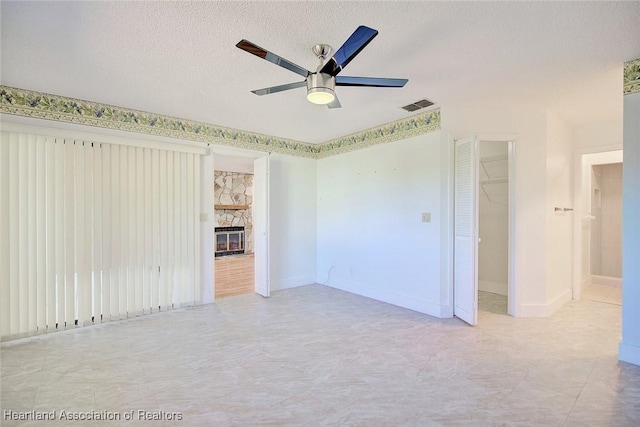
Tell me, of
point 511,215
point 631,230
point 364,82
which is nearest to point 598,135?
point 511,215

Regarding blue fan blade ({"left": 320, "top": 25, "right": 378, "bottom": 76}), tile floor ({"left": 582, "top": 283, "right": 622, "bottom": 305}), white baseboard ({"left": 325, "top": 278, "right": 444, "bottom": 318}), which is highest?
blue fan blade ({"left": 320, "top": 25, "right": 378, "bottom": 76})

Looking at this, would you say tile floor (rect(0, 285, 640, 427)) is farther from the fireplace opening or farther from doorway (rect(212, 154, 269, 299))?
the fireplace opening

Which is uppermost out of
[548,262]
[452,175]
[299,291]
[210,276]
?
[452,175]

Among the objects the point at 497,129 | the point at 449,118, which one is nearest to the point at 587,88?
the point at 497,129

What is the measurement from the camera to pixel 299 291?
4.80 m

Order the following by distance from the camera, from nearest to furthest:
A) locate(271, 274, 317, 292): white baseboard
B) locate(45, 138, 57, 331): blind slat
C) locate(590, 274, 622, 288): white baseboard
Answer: locate(45, 138, 57, 331): blind slat
locate(271, 274, 317, 292): white baseboard
locate(590, 274, 622, 288): white baseboard

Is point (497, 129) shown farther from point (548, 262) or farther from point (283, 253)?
point (283, 253)

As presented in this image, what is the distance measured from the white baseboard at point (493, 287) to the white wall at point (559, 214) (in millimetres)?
722

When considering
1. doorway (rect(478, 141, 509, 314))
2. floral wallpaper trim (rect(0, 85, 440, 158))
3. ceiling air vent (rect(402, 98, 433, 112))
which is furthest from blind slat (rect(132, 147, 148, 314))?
doorway (rect(478, 141, 509, 314))

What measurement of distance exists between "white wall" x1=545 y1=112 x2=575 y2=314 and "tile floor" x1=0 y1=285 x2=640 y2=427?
0.46m

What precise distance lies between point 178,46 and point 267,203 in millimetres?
2560

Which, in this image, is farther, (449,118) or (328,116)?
(328,116)

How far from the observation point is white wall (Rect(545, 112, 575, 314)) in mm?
3672

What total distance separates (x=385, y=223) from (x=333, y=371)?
7.65 feet
